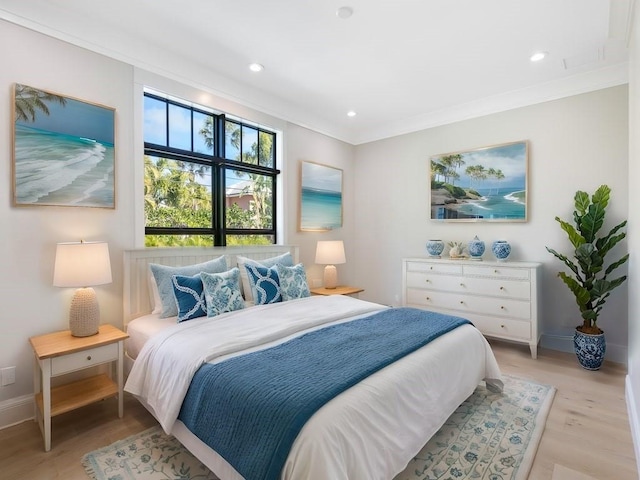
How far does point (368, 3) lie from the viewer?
2.28 m

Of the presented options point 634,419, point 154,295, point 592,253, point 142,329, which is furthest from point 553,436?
point 154,295

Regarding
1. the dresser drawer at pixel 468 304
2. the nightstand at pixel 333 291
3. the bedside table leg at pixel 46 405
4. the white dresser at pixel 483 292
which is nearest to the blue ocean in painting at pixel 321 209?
the nightstand at pixel 333 291

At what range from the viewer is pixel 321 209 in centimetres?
461

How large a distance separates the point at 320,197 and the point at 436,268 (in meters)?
1.78

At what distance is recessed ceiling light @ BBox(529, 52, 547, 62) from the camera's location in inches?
114

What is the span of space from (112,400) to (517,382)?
10.5ft

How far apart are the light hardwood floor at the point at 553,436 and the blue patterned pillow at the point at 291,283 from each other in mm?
1392

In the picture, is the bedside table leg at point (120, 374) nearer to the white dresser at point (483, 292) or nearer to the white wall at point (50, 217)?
the white wall at point (50, 217)

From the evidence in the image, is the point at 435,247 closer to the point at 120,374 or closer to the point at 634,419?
the point at 634,419

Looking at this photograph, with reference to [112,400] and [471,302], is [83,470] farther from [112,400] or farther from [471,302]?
→ [471,302]

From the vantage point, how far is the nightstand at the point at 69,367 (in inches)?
76.7

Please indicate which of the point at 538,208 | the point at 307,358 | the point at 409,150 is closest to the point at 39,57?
the point at 307,358

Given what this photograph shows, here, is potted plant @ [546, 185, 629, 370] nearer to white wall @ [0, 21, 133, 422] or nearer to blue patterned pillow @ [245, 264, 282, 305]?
blue patterned pillow @ [245, 264, 282, 305]

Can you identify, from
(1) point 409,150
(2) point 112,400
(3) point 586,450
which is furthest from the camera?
(1) point 409,150
